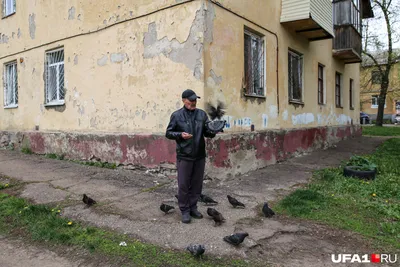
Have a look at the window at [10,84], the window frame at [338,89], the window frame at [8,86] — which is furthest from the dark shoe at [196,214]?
the window frame at [338,89]

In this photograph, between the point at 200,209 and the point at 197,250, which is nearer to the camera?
the point at 197,250

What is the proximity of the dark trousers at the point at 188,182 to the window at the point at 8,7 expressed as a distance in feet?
31.4

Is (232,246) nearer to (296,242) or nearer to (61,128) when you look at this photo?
(296,242)

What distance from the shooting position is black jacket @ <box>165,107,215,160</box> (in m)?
3.92

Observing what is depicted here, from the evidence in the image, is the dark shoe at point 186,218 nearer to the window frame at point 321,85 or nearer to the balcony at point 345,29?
the window frame at point 321,85

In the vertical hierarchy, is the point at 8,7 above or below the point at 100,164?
above

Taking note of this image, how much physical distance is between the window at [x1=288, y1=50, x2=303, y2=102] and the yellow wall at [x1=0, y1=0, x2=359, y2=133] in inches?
11.6

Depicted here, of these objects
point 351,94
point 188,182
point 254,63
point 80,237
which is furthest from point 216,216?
point 351,94

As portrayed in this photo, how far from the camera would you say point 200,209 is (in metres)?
4.50

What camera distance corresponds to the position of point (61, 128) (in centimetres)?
842

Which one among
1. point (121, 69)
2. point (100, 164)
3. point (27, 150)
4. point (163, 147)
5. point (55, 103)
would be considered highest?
point (121, 69)

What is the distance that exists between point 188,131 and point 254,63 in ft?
13.3

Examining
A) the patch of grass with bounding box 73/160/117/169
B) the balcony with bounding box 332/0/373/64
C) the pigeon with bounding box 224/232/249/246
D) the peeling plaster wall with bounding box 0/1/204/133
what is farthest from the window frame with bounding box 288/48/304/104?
the pigeon with bounding box 224/232/249/246

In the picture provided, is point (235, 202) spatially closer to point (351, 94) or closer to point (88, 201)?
point (88, 201)
